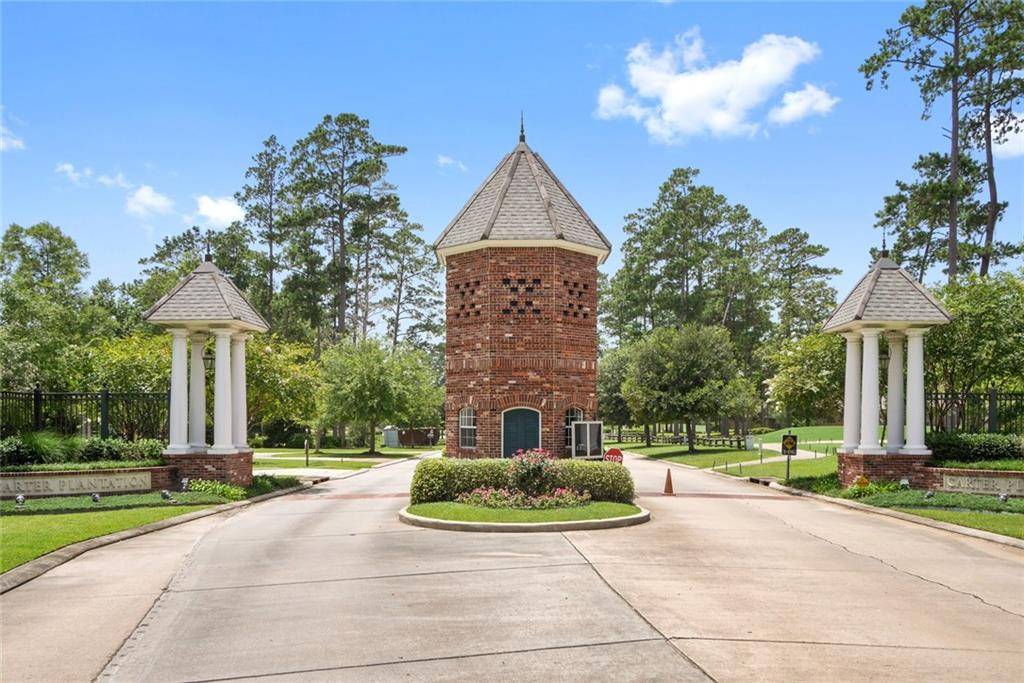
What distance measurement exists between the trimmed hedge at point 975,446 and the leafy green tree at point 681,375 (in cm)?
2066

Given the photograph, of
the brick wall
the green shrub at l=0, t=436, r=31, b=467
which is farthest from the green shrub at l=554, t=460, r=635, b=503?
the green shrub at l=0, t=436, r=31, b=467

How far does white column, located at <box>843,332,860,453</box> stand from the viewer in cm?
2334

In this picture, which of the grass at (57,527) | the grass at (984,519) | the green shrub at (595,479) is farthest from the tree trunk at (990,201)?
the grass at (57,527)

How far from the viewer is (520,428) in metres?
22.1

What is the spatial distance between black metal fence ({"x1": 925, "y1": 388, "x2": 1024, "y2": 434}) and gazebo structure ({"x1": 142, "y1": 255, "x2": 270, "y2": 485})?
69.8 ft

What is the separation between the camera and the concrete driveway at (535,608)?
739 centimetres

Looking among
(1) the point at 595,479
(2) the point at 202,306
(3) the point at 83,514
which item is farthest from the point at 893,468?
(3) the point at 83,514

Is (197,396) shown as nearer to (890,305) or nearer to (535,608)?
(535,608)

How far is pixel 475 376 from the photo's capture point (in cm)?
2230

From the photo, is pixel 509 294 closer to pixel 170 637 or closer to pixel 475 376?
pixel 475 376

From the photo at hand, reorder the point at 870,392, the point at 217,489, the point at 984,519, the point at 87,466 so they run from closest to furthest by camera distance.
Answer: the point at 984,519 → the point at 87,466 → the point at 217,489 → the point at 870,392

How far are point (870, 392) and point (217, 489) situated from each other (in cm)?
1889

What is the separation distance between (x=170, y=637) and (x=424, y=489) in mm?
10274

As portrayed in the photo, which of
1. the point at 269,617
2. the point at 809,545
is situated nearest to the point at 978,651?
the point at 809,545
